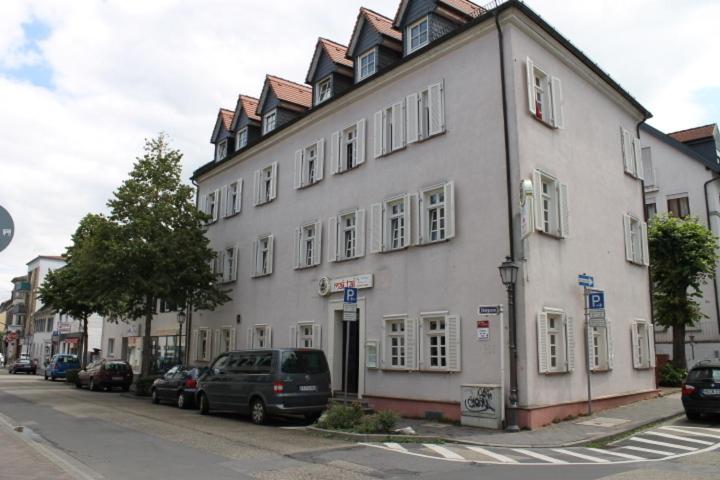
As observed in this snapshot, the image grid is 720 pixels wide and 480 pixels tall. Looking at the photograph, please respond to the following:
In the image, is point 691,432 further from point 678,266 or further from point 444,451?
point 678,266

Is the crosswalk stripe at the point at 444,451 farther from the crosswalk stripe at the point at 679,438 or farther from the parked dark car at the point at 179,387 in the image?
the parked dark car at the point at 179,387

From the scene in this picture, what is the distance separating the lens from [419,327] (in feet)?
54.1

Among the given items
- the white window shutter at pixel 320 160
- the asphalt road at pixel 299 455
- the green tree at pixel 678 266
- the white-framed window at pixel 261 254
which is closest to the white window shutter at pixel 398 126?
the white window shutter at pixel 320 160

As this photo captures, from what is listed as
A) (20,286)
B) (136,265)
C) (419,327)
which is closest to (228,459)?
(419,327)

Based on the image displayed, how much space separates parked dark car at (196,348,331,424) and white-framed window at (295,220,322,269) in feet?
18.4

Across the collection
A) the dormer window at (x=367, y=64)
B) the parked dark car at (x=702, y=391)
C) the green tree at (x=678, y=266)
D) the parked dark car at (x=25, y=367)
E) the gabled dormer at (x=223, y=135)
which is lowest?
the parked dark car at (x=25, y=367)

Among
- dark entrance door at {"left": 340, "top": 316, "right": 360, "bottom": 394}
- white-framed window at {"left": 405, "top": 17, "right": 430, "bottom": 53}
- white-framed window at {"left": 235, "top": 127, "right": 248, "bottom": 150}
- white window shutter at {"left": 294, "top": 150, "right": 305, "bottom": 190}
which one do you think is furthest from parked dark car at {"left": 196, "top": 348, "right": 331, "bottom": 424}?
white-framed window at {"left": 235, "top": 127, "right": 248, "bottom": 150}

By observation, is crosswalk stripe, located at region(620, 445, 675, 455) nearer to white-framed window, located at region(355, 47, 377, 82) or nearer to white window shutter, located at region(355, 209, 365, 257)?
white window shutter, located at region(355, 209, 365, 257)

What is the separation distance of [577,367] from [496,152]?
19.6 feet

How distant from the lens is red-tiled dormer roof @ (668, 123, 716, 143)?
31734 millimetres

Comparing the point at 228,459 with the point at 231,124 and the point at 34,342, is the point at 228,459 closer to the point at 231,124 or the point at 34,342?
the point at 231,124

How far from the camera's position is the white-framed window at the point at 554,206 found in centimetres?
1596

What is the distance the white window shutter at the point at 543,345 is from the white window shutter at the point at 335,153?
8.98m

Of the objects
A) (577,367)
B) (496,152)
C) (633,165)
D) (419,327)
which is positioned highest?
(633,165)
